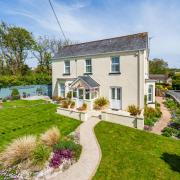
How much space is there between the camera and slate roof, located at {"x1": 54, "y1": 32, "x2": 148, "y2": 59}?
18.4 metres

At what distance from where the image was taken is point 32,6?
31.2 feet

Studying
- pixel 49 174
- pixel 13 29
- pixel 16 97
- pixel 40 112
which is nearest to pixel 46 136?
pixel 49 174

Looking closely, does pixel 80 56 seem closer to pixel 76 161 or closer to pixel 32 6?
pixel 32 6

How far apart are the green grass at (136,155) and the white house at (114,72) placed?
20.7 ft

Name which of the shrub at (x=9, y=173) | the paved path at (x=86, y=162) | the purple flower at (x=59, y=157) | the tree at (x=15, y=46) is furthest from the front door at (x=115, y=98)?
the tree at (x=15, y=46)

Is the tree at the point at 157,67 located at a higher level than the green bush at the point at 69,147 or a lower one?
higher

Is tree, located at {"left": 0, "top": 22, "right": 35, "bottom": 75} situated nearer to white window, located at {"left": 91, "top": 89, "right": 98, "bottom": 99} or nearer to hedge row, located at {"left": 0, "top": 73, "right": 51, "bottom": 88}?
hedge row, located at {"left": 0, "top": 73, "right": 51, "bottom": 88}

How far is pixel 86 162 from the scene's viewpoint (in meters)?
8.34

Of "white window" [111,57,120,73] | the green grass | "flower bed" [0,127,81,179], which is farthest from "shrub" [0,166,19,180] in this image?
"white window" [111,57,120,73]

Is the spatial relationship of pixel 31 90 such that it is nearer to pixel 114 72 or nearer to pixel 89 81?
pixel 89 81

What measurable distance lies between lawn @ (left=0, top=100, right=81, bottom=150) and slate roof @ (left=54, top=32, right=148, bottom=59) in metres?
9.10

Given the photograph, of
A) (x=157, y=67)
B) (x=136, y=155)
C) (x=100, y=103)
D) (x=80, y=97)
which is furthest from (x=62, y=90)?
(x=157, y=67)

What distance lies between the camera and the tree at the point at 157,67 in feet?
316

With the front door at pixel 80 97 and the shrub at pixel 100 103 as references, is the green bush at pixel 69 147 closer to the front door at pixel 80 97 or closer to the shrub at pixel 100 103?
the shrub at pixel 100 103
